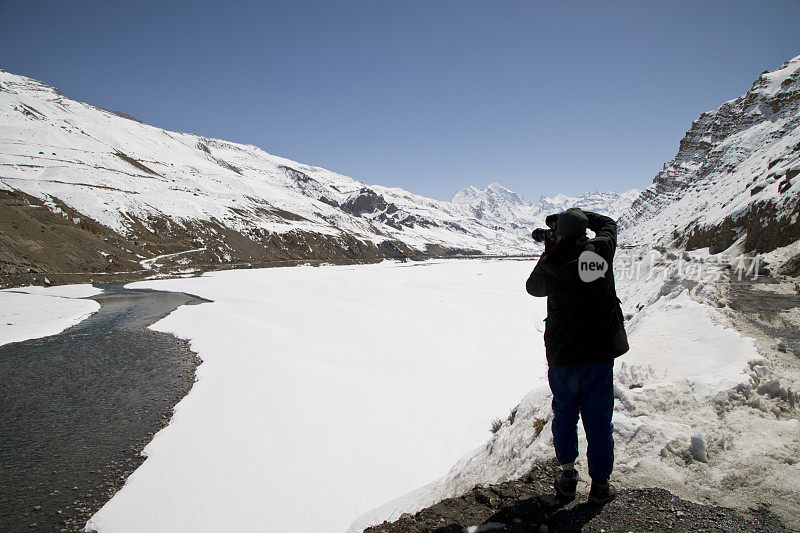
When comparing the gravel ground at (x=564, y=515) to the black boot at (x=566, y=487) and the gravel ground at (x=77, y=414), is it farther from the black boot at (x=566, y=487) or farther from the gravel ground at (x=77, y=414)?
the gravel ground at (x=77, y=414)

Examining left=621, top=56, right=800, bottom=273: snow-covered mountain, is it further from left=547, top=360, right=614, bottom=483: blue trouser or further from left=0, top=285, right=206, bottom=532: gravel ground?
left=0, top=285, right=206, bottom=532: gravel ground

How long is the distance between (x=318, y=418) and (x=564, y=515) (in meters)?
8.14

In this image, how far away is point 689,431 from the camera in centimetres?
413

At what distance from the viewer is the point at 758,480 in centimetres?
338

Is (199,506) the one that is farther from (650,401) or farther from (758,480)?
(758,480)

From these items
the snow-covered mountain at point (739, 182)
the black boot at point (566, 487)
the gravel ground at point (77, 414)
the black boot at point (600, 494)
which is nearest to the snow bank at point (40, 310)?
the gravel ground at point (77, 414)

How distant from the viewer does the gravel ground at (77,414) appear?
768 centimetres

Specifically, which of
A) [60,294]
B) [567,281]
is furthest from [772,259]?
[60,294]

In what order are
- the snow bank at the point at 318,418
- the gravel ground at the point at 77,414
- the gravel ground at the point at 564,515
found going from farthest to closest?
the gravel ground at the point at 77,414
the snow bank at the point at 318,418
the gravel ground at the point at 564,515

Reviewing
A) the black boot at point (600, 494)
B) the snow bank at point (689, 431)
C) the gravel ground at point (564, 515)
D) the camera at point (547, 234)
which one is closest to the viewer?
the gravel ground at point (564, 515)

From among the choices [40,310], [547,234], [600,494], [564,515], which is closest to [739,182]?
[547,234]

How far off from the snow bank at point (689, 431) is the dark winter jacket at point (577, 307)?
55.6 inches

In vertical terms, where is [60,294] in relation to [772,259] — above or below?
below

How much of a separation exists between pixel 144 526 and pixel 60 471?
11.4 feet
